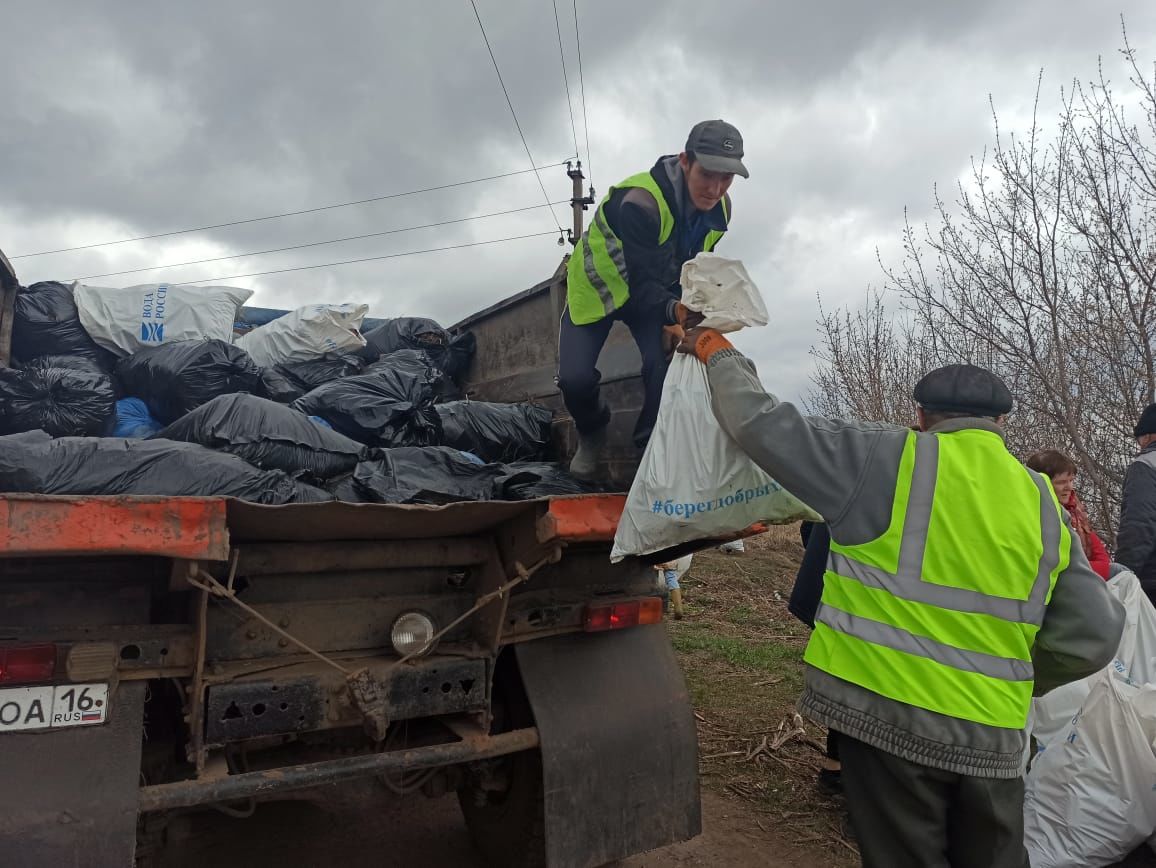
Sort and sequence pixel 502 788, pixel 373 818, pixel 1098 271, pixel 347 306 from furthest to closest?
pixel 1098 271, pixel 347 306, pixel 373 818, pixel 502 788

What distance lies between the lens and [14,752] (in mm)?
1727

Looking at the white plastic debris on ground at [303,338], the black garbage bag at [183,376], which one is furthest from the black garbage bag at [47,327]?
the white plastic debris on ground at [303,338]

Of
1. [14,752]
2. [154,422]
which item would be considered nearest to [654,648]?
[14,752]

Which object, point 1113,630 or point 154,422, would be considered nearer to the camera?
point 1113,630

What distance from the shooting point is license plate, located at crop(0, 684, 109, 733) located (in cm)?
173

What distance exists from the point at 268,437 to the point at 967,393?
78.1 inches

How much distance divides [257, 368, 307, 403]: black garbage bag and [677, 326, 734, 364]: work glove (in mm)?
2071

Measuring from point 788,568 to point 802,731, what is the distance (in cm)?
525

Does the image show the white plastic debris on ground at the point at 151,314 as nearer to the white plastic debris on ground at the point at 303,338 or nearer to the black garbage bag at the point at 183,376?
the white plastic debris on ground at the point at 303,338

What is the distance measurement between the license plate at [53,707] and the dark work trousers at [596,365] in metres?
1.56

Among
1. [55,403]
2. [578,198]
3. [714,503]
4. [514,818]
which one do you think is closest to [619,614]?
[714,503]

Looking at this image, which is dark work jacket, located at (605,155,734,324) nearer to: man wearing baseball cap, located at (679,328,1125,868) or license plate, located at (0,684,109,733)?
man wearing baseball cap, located at (679,328,1125,868)

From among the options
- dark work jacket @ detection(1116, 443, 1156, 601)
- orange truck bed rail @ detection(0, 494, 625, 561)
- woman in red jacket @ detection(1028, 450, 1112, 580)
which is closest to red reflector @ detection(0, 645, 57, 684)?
orange truck bed rail @ detection(0, 494, 625, 561)

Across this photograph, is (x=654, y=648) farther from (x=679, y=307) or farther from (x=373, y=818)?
(x=373, y=818)
